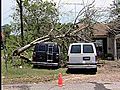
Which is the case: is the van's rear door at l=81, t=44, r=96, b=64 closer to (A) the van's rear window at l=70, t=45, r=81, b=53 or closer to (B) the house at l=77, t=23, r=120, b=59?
(A) the van's rear window at l=70, t=45, r=81, b=53

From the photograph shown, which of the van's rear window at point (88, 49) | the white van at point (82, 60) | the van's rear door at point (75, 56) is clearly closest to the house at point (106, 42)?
the van's rear window at point (88, 49)

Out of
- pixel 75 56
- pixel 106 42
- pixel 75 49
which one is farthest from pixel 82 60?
pixel 106 42

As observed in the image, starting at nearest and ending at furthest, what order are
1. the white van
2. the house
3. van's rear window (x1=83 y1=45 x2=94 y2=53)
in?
the white van → van's rear window (x1=83 y1=45 x2=94 y2=53) → the house

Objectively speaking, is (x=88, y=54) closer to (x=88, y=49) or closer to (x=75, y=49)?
(x=88, y=49)

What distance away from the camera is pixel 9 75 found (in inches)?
661

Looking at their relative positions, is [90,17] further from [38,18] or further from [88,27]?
[38,18]

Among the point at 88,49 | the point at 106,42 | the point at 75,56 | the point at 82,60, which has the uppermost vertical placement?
the point at 106,42

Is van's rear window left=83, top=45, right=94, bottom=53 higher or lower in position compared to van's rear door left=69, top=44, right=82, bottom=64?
higher

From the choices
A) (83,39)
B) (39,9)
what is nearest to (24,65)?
(83,39)

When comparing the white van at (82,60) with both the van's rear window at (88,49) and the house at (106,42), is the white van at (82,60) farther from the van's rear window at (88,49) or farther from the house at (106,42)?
the house at (106,42)

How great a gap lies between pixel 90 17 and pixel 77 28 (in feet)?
4.46

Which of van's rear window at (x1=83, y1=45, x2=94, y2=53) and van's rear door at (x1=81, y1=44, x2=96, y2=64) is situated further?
van's rear window at (x1=83, y1=45, x2=94, y2=53)

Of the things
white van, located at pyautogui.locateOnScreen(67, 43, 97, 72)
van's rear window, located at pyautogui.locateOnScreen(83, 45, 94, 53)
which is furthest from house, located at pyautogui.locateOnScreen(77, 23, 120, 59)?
white van, located at pyautogui.locateOnScreen(67, 43, 97, 72)

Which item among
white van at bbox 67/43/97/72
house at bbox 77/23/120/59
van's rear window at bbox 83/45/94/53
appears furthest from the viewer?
house at bbox 77/23/120/59
